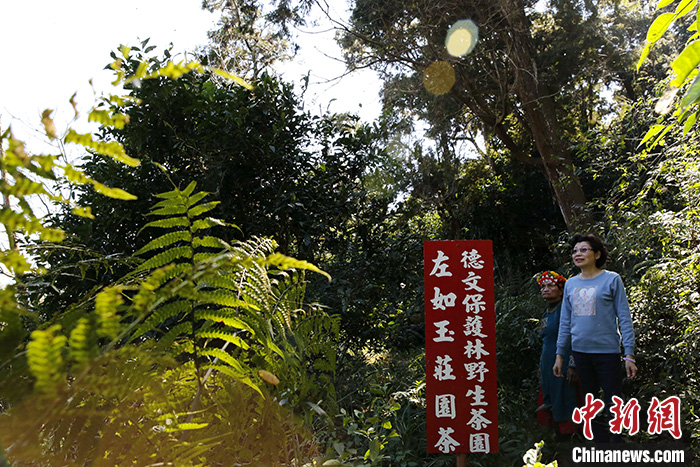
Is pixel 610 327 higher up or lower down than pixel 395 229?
lower down

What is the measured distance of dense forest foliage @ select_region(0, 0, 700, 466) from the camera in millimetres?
560

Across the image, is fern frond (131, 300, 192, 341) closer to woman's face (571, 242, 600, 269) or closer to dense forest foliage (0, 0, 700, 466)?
dense forest foliage (0, 0, 700, 466)

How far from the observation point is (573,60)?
27.7ft

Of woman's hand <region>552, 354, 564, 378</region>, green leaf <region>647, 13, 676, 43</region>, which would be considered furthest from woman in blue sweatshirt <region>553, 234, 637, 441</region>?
green leaf <region>647, 13, 676, 43</region>

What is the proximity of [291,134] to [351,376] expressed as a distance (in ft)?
6.82

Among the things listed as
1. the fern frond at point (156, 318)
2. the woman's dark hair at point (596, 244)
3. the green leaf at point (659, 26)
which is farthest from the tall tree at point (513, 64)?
the fern frond at point (156, 318)

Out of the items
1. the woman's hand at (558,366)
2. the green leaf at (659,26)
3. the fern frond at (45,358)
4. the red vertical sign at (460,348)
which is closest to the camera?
the fern frond at (45,358)

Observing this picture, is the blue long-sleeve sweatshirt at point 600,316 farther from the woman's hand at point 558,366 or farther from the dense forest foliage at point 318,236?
the dense forest foliage at point 318,236

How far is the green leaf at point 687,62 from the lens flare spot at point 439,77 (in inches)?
271

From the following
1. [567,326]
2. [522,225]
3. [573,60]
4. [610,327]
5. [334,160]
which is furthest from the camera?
[522,225]

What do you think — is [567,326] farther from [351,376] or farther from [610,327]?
[351,376]

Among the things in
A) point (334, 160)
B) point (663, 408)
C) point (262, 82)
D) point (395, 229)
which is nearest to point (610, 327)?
point (663, 408)

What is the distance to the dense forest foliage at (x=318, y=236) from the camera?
56 centimetres

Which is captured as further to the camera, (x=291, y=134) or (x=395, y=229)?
(x=395, y=229)
